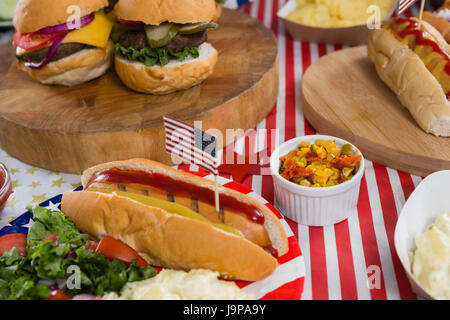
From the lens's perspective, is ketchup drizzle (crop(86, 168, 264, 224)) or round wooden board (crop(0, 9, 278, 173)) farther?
round wooden board (crop(0, 9, 278, 173))

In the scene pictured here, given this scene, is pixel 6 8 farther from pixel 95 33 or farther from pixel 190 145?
pixel 190 145

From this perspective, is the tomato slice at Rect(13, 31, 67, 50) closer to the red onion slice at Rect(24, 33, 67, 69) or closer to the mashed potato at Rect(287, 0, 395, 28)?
the red onion slice at Rect(24, 33, 67, 69)

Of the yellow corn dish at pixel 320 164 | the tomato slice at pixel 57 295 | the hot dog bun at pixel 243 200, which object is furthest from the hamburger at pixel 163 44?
the tomato slice at pixel 57 295

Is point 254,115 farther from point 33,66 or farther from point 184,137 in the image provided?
point 33,66

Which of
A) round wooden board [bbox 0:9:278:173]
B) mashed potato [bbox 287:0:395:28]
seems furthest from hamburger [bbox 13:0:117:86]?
mashed potato [bbox 287:0:395:28]

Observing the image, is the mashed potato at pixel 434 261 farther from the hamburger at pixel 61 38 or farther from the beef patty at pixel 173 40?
the hamburger at pixel 61 38

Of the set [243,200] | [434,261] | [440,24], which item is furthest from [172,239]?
[440,24]
